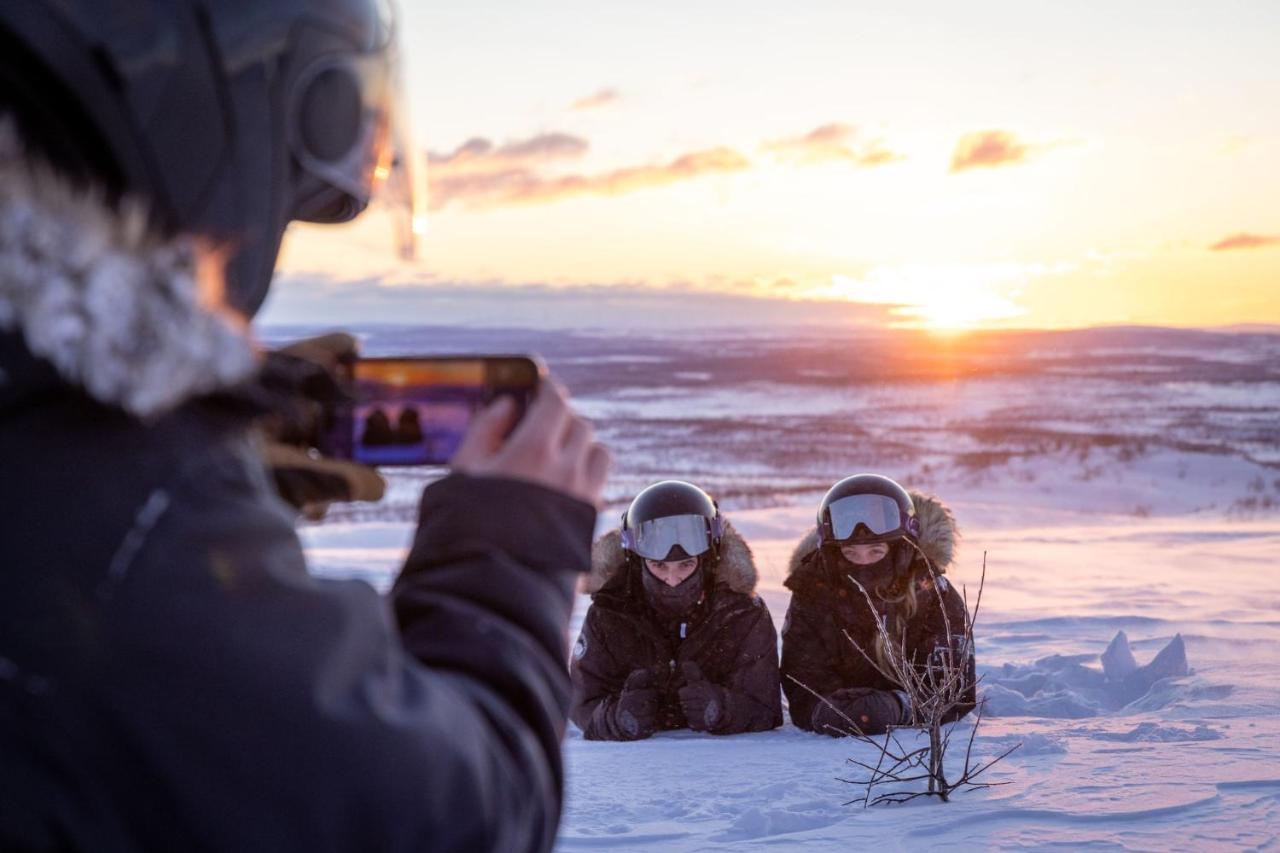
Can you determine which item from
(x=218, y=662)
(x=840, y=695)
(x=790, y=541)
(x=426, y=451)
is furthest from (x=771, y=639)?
(x=790, y=541)

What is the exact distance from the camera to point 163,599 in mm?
826

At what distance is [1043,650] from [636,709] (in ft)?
8.45

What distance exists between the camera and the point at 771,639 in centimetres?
531

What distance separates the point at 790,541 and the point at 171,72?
10.4m

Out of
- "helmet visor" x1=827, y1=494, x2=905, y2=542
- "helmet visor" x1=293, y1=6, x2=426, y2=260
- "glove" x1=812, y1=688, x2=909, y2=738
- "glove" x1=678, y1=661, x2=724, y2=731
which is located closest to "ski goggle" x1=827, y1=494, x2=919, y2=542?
"helmet visor" x1=827, y1=494, x2=905, y2=542

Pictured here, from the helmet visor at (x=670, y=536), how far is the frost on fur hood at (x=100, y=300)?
459cm

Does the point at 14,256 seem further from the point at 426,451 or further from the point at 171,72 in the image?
the point at 426,451

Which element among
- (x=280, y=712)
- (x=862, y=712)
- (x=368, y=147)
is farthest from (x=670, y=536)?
(x=280, y=712)

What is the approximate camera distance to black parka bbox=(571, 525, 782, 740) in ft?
16.9

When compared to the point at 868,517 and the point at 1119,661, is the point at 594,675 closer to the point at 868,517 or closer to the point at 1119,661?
the point at 868,517

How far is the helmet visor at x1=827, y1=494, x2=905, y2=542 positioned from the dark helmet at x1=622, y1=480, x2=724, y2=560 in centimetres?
55

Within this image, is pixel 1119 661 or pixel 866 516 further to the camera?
pixel 1119 661

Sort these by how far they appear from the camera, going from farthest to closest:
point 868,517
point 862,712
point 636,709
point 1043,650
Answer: point 1043,650 → point 868,517 → point 636,709 → point 862,712

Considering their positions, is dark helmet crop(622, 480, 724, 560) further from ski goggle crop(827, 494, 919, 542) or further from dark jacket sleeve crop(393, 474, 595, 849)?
dark jacket sleeve crop(393, 474, 595, 849)
